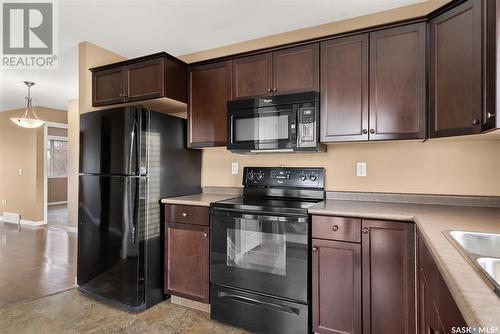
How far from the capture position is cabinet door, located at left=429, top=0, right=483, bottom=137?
5.10ft

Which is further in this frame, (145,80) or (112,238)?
(145,80)

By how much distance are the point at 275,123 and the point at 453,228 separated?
135cm

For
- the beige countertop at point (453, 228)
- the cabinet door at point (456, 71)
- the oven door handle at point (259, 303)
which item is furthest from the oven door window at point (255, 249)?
the cabinet door at point (456, 71)

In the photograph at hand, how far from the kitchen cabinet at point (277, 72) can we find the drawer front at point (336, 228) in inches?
39.7

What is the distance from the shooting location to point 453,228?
132 cm

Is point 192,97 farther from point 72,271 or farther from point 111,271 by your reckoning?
point 72,271

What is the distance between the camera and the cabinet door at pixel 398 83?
1888 millimetres

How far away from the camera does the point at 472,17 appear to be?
5.17 ft

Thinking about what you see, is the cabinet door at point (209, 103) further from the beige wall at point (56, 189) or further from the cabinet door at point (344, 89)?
the beige wall at point (56, 189)

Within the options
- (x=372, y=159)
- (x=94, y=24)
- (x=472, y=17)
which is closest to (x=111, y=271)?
(x=94, y=24)

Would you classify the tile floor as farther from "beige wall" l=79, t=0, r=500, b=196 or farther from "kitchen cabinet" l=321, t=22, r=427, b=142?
"kitchen cabinet" l=321, t=22, r=427, b=142

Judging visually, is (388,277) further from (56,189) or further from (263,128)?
(56,189)

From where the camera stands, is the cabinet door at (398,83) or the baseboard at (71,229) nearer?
the cabinet door at (398,83)

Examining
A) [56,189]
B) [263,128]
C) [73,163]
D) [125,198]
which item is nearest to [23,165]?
[73,163]
